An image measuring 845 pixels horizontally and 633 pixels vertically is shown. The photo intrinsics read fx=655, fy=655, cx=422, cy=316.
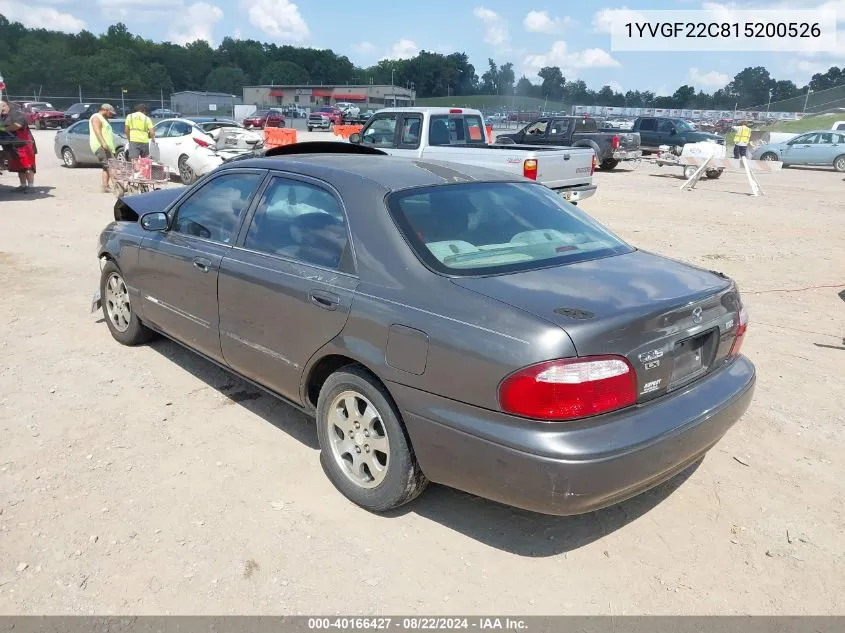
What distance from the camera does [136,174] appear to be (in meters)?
11.8

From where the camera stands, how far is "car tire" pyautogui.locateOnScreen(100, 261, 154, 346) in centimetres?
521

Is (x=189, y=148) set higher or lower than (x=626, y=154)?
lower

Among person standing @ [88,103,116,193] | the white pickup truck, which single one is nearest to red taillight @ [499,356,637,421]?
the white pickup truck

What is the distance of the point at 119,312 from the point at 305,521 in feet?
10.1

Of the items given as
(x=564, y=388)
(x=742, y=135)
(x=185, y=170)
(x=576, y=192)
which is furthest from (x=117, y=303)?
(x=742, y=135)

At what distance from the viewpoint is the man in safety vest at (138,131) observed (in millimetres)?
13133

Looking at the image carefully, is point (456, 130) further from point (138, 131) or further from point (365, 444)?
point (365, 444)

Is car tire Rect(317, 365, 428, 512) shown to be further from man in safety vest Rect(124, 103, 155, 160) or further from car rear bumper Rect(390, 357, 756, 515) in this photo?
man in safety vest Rect(124, 103, 155, 160)

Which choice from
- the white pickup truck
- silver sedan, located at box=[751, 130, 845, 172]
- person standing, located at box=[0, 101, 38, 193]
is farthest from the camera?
silver sedan, located at box=[751, 130, 845, 172]

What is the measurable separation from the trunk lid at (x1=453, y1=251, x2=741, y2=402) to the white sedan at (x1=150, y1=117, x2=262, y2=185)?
13.1 metres

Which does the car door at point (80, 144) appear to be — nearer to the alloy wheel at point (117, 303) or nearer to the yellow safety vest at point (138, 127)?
the yellow safety vest at point (138, 127)

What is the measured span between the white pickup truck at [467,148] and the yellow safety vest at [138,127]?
449cm

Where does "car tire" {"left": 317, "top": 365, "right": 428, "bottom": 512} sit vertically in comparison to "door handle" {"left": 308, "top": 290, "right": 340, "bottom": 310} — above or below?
below

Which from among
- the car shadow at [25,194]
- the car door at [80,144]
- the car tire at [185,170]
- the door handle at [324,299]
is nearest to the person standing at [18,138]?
the car shadow at [25,194]
